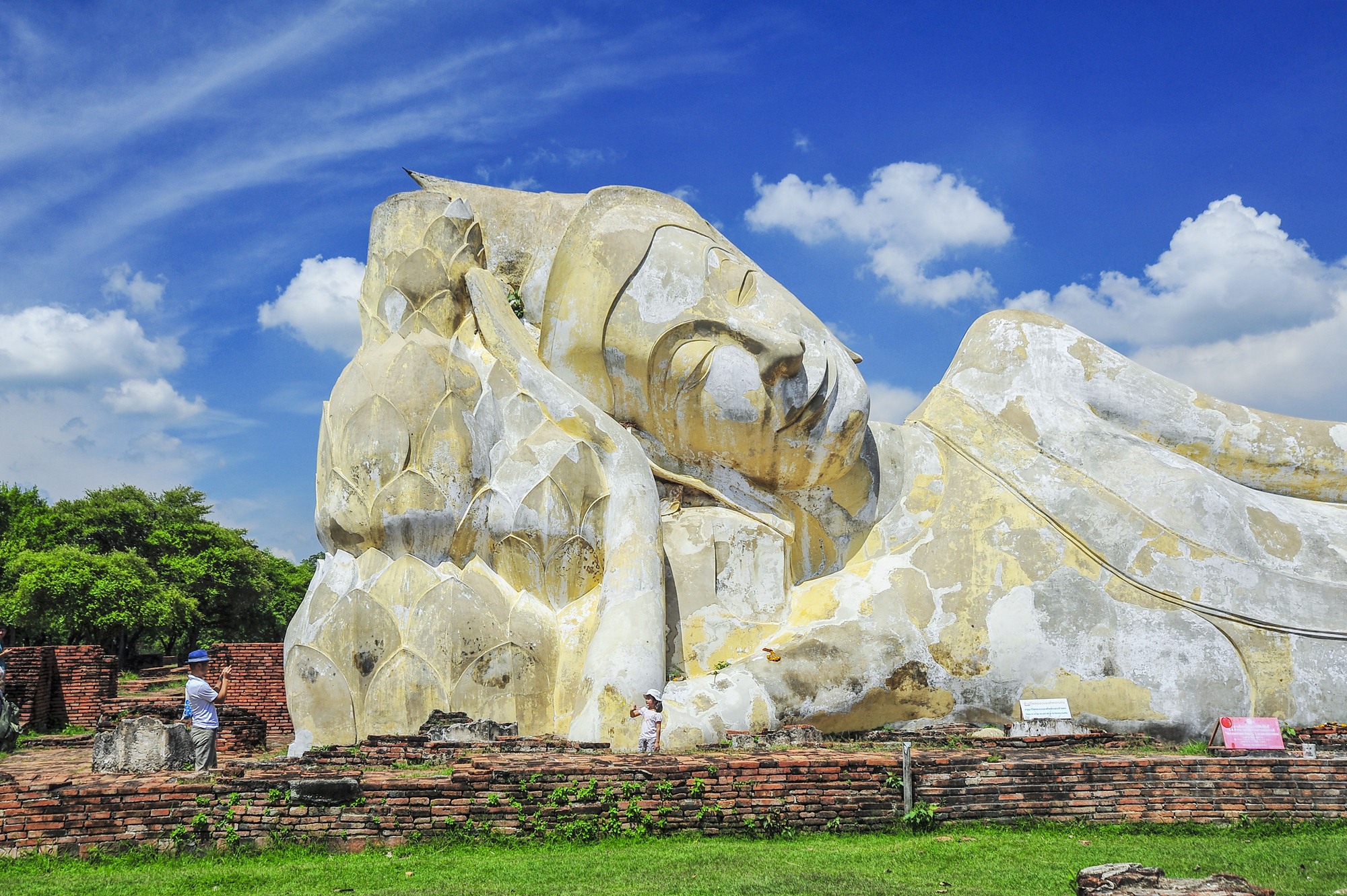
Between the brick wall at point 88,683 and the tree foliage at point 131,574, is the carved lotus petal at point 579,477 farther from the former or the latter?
the tree foliage at point 131,574

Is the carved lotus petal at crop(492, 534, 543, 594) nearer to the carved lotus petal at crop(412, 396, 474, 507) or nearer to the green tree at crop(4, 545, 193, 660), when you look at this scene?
the carved lotus petal at crop(412, 396, 474, 507)

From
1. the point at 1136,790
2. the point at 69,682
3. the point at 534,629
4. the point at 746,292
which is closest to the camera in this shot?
the point at 1136,790

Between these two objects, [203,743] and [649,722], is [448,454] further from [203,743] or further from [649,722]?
[203,743]

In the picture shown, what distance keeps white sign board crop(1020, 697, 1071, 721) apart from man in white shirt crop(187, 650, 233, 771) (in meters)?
6.96

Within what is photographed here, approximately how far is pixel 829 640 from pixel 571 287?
14.4ft

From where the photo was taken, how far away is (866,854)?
634 cm

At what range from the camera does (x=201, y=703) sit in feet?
25.6

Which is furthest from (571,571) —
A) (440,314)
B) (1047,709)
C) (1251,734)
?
(1251,734)

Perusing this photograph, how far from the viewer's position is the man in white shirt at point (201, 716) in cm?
771

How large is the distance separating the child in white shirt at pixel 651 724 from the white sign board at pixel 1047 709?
3.49 meters

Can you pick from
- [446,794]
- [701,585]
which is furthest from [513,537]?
[446,794]

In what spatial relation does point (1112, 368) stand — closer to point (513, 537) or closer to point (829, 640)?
point (829, 640)

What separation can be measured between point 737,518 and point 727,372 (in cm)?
154

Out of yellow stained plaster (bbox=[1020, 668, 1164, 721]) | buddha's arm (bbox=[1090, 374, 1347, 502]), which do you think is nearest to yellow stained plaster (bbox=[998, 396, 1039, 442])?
buddha's arm (bbox=[1090, 374, 1347, 502])
